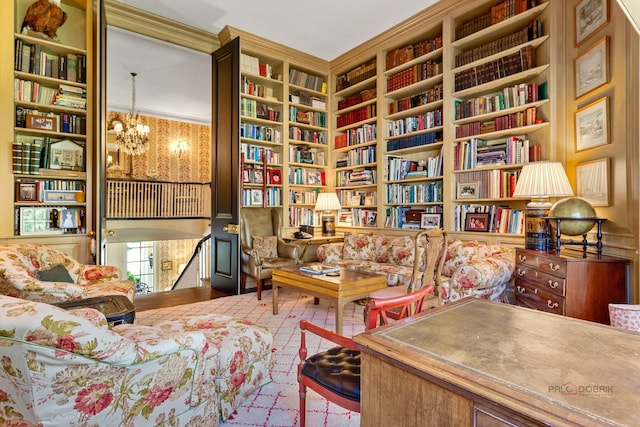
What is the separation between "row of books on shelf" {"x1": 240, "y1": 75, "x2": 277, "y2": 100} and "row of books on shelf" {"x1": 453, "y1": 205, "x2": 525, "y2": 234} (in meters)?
3.11

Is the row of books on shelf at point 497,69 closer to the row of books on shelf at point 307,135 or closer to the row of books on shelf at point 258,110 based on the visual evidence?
the row of books on shelf at point 307,135

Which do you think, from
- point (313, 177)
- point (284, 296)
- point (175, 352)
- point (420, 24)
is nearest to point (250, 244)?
point (284, 296)

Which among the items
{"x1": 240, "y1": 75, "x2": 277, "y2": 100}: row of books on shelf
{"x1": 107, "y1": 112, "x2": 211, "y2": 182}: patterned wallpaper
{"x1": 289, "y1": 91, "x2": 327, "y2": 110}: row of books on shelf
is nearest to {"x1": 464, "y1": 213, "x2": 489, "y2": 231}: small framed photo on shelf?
{"x1": 289, "y1": 91, "x2": 327, "y2": 110}: row of books on shelf

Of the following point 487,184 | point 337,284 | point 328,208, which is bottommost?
point 337,284

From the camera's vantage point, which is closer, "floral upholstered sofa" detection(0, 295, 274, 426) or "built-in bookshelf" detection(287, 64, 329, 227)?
"floral upholstered sofa" detection(0, 295, 274, 426)

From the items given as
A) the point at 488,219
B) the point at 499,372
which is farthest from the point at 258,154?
the point at 499,372

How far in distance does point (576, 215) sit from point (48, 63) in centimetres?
524

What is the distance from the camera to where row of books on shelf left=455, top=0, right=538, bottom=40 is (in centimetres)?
328

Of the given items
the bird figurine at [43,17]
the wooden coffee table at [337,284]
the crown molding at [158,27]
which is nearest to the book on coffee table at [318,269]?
the wooden coffee table at [337,284]

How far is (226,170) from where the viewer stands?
4.45m

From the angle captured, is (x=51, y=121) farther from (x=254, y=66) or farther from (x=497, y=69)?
(x=497, y=69)

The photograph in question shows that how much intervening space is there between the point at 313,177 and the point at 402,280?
2589mm

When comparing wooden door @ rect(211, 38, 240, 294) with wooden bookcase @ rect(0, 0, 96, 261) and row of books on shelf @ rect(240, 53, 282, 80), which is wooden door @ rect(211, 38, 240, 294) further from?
wooden bookcase @ rect(0, 0, 96, 261)

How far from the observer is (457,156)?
12.6 ft
